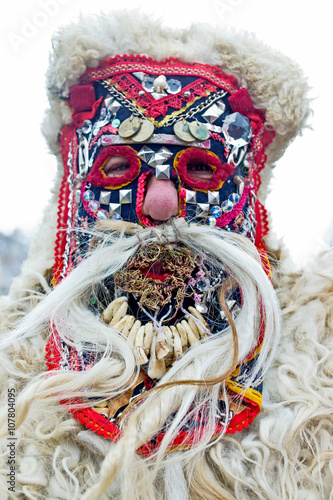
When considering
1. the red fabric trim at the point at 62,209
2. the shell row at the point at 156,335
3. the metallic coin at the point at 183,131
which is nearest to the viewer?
the shell row at the point at 156,335

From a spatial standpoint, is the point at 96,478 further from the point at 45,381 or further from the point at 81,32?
the point at 81,32

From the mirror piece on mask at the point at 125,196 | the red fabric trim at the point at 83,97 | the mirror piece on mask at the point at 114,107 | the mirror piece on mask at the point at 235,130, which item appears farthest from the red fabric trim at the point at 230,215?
the red fabric trim at the point at 83,97

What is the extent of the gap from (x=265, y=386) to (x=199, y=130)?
35.2 inches

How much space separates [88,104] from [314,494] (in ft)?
4.87

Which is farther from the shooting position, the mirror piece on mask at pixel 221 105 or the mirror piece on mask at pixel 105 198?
the mirror piece on mask at pixel 221 105

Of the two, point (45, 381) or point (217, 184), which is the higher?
point (217, 184)

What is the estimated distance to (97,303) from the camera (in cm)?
150

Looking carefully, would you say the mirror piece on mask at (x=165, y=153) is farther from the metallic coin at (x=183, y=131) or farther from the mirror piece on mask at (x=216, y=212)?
the mirror piece on mask at (x=216, y=212)

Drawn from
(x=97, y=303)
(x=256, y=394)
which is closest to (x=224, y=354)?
(x=256, y=394)

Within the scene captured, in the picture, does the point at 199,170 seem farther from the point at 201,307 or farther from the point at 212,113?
the point at 201,307

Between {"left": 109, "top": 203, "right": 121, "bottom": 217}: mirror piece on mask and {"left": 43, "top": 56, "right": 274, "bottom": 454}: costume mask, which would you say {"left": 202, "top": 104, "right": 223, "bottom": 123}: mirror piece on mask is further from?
{"left": 109, "top": 203, "right": 121, "bottom": 217}: mirror piece on mask

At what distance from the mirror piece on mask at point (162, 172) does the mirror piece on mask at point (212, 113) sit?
260mm

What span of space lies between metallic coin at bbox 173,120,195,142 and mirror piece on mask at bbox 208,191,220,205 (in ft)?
0.64

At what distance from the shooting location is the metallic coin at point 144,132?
1.54 meters
